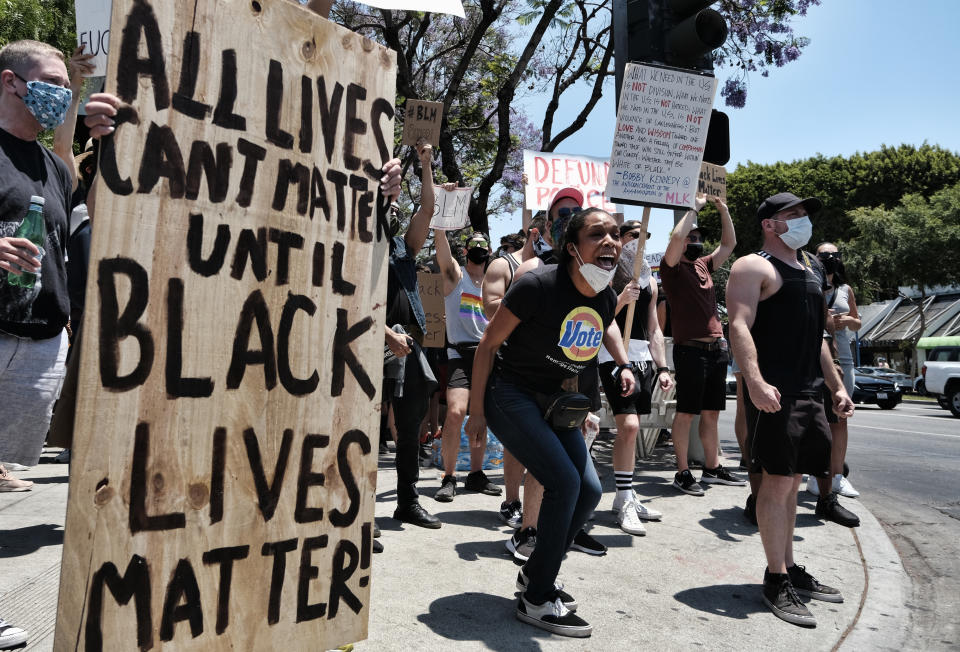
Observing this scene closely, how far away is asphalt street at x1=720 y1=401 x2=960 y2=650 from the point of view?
12.1 ft

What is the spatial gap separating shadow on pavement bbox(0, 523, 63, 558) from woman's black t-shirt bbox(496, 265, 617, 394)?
2.52 metres

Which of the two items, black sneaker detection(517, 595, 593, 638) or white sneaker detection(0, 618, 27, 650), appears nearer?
white sneaker detection(0, 618, 27, 650)

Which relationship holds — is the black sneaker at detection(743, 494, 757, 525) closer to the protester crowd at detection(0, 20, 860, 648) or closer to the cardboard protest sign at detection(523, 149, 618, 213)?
the protester crowd at detection(0, 20, 860, 648)

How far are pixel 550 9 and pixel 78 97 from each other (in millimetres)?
10169

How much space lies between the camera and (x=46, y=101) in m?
2.67

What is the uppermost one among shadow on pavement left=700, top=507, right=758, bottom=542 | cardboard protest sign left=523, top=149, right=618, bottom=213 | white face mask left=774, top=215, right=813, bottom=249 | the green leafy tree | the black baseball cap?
the green leafy tree

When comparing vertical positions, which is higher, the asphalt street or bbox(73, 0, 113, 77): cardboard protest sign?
bbox(73, 0, 113, 77): cardboard protest sign

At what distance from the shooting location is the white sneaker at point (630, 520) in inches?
186

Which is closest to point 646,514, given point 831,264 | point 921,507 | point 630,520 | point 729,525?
point 630,520

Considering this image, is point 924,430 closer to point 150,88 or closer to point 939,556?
point 939,556

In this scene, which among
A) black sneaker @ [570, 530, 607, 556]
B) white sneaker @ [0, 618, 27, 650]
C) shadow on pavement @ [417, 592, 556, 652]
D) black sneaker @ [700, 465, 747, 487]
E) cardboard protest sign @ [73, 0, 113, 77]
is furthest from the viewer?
black sneaker @ [700, 465, 747, 487]

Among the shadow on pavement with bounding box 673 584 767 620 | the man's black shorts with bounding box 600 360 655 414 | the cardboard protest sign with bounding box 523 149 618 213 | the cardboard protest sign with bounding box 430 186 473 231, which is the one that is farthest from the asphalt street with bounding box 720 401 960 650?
the cardboard protest sign with bounding box 430 186 473 231

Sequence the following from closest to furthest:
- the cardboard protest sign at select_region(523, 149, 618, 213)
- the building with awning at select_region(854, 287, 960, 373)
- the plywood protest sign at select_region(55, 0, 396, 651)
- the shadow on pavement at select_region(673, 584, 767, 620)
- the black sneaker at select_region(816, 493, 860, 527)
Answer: the plywood protest sign at select_region(55, 0, 396, 651) < the shadow on pavement at select_region(673, 584, 767, 620) < the black sneaker at select_region(816, 493, 860, 527) < the cardboard protest sign at select_region(523, 149, 618, 213) < the building with awning at select_region(854, 287, 960, 373)

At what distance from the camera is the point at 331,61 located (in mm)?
2346
